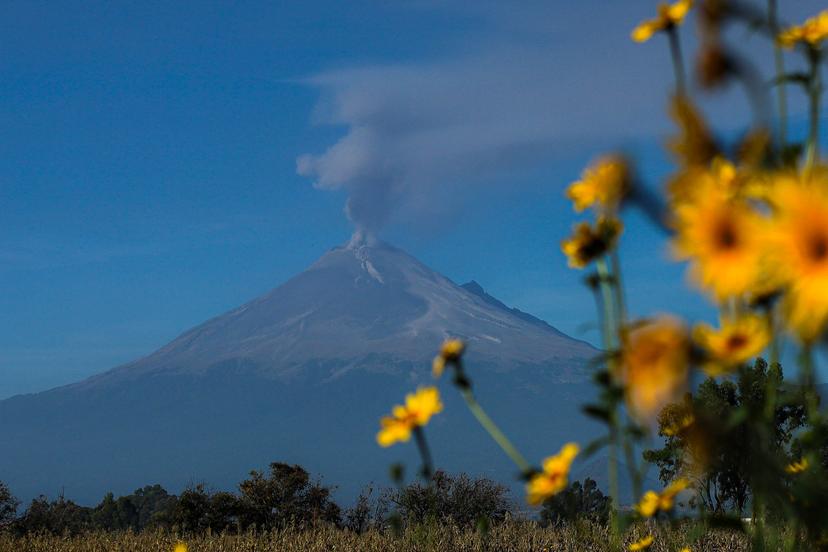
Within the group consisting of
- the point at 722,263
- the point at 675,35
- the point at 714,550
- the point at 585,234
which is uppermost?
the point at 675,35

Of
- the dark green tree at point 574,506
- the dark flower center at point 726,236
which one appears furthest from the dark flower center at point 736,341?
the dark green tree at point 574,506

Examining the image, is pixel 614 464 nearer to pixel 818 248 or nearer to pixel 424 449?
pixel 424 449

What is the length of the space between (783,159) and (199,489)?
13.4 meters

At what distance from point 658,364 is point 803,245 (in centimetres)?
25

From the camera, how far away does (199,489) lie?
14.0m

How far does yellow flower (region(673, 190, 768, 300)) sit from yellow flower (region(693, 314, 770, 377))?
15 centimetres

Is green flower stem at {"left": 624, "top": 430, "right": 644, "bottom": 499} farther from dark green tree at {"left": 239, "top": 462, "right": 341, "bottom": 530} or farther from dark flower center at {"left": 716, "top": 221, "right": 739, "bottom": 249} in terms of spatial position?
dark green tree at {"left": 239, "top": 462, "right": 341, "bottom": 530}

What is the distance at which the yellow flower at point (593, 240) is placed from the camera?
183 cm

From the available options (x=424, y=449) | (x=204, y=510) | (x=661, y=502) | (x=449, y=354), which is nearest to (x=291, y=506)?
(x=204, y=510)

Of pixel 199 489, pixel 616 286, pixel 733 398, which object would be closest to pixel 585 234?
pixel 616 286

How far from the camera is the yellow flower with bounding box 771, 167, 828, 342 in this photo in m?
1.04

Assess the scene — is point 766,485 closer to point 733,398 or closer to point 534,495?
point 534,495

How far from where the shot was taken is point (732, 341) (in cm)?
135

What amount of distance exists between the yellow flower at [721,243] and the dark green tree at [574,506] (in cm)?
128
